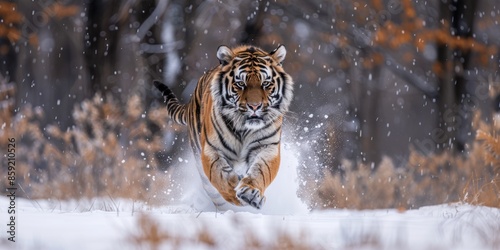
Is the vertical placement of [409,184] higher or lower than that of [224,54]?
lower

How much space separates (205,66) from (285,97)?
23.6 feet

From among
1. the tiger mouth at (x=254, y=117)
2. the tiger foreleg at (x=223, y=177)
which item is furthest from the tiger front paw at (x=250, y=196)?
the tiger mouth at (x=254, y=117)

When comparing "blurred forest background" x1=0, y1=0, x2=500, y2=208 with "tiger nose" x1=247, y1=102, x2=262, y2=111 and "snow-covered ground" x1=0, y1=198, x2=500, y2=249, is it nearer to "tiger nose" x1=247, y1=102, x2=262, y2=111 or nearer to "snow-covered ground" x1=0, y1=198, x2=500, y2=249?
"tiger nose" x1=247, y1=102, x2=262, y2=111

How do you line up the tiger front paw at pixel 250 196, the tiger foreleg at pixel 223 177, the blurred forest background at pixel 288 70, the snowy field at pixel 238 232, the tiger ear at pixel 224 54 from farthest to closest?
the blurred forest background at pixel 288 70, the tiger ear at pixel 224 54, the tiger foreleg at pixel 223 177, the tiger front paw at pixel 250 196, the snowy field at pixel 238 232

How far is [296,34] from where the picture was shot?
15516 millimetres

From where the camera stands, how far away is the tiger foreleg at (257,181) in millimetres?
6922

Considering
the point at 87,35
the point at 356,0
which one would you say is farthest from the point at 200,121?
the point at 356,0

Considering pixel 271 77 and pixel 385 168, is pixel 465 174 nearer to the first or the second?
pixel 385 168

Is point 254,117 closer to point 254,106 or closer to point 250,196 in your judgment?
point 254,106

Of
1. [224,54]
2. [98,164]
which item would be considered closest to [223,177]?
[224,54]

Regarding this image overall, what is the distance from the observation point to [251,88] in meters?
7.97

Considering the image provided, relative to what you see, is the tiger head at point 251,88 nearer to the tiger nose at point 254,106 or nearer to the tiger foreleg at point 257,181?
the tiger nose at point 254,106

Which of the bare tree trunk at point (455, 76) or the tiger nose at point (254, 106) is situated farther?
the bare tree trunk at point (455, 76)

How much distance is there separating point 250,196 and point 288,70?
7928mm
